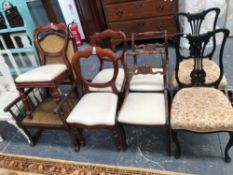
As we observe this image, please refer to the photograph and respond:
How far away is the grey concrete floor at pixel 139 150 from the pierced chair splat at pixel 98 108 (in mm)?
151

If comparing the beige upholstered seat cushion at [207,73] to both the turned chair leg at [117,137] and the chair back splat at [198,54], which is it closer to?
the chair back splat at [198,54]

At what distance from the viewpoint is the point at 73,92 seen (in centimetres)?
196

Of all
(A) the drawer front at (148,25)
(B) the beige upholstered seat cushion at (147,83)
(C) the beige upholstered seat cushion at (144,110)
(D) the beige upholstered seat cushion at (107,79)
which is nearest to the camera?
(C) the beige upholstered seat cushion at (144,110)

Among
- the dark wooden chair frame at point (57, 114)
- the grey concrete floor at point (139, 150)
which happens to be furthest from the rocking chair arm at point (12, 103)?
the grey concrete floor at point (139, 150)

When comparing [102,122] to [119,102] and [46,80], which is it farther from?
[46,80]

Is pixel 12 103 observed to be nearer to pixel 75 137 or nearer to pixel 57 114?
pixel 57 114

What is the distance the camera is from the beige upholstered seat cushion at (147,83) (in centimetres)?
171

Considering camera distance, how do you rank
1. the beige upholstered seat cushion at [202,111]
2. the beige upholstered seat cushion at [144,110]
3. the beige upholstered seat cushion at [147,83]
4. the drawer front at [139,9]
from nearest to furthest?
the beige upholstered seat cushion at [202,111] < the beige upholstered seat cushion at [144,110] < the beige upholstered seat cushion at [147,83] < the drawer front at [139,9]

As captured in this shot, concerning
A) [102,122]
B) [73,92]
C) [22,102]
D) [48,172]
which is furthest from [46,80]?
[48,172]

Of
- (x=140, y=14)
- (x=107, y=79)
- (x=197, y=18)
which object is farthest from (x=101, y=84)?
(x=140, y=14)

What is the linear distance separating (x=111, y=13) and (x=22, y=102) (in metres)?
1.85

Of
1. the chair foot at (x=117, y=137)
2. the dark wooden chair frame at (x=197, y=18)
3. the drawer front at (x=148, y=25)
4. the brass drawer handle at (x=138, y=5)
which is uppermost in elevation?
the brass drawer handle at (x=138, y=5)

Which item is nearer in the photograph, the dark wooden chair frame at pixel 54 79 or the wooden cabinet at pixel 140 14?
the dark wooden chair frame at pixel 54 79

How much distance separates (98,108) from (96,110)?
0.02 meters
